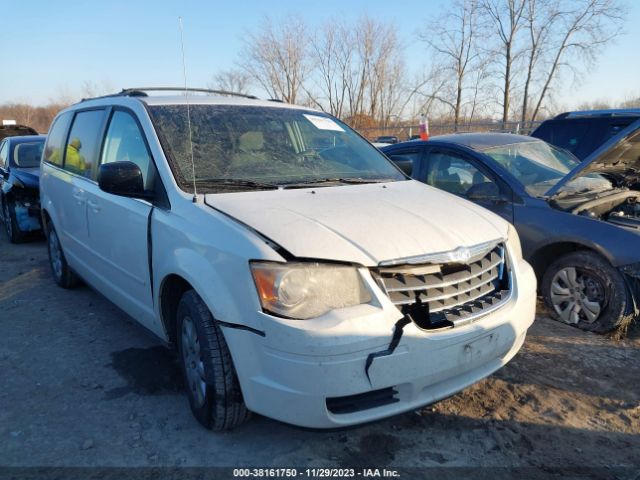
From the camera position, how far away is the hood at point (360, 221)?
2.30 metres

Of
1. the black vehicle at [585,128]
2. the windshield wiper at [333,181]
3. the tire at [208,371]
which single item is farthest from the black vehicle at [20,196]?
the black vehicle at [585,128]

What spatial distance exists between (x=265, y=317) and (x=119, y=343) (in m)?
2.22

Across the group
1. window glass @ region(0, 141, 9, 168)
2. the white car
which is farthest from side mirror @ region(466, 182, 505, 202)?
window glass @ region(0, 141, 9, 168)

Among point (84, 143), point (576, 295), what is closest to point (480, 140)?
point (576, 295)

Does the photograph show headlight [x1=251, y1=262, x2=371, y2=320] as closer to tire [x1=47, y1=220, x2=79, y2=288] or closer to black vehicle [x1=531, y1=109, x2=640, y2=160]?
tire [x1=47, y1=220, x2=79, y2=288]

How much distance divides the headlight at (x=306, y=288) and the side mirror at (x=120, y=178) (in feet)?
3.58

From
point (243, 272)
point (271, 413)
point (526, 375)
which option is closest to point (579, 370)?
point (526, 375)

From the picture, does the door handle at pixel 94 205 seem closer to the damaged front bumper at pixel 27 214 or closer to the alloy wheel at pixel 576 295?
the alloy wheel at pixel 576 295

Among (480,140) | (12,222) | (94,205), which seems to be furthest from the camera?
(12,222)

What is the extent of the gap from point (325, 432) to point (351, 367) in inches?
13.7

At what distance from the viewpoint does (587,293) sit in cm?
400

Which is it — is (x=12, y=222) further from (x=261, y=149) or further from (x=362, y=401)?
(x=362, y=401)

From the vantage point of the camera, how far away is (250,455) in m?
2.51

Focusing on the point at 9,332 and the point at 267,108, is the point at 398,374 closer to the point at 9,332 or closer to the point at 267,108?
the point at 267,108
